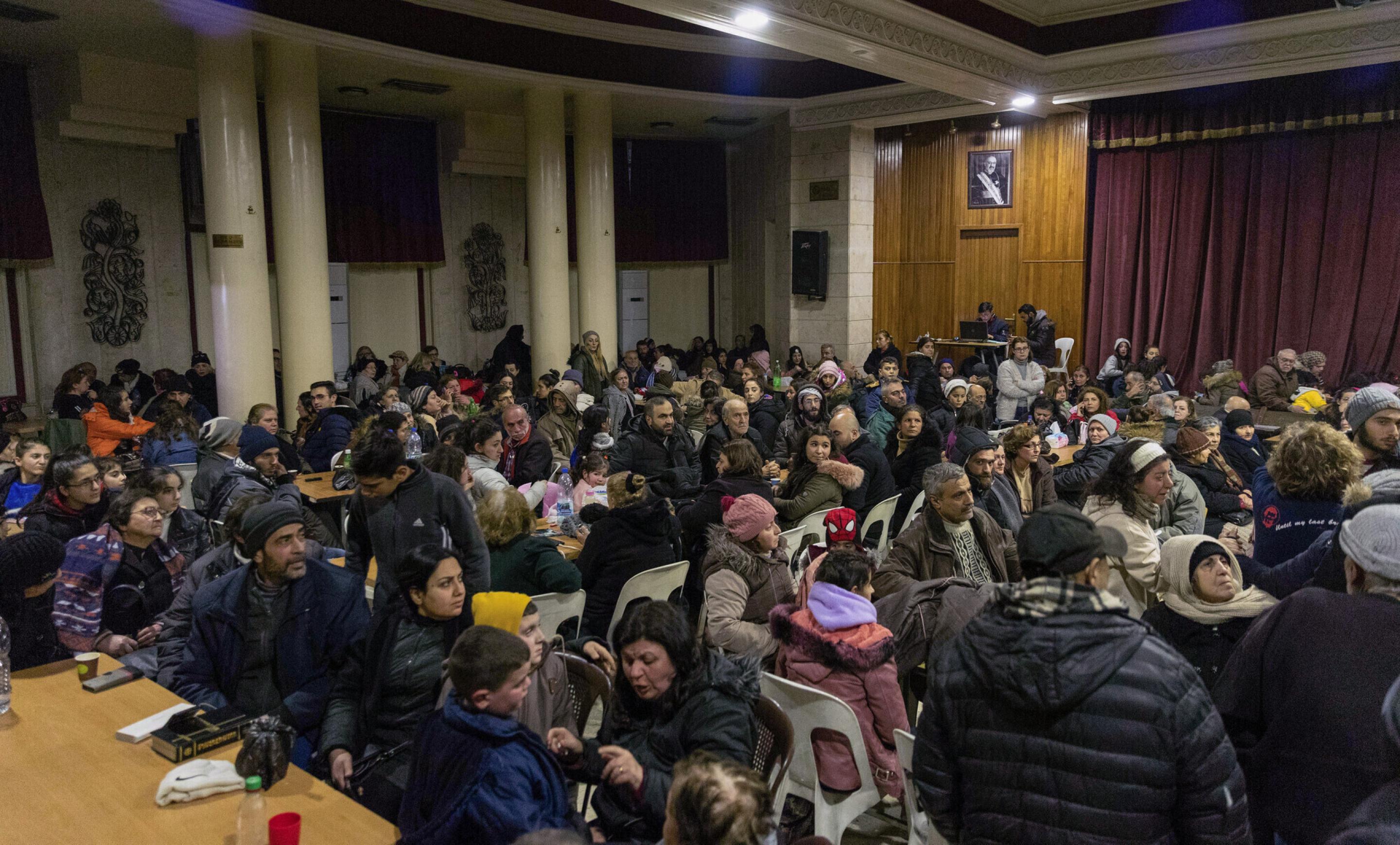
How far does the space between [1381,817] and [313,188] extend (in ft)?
32.0

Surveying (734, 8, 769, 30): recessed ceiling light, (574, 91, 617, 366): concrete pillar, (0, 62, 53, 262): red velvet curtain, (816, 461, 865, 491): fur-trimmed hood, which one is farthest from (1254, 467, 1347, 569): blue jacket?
(0, 62, 53, 262): red velvet curtain

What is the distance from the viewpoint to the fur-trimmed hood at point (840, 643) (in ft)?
10.5

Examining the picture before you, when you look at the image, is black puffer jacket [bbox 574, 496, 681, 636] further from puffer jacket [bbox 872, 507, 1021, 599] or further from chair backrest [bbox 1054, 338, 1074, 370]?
chair backrest [bbox 1054, 338, 1074, 370]

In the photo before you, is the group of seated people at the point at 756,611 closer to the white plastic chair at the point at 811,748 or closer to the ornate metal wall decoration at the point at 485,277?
the white plastic chair at the point at 811,748

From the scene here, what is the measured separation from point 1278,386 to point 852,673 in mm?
8934

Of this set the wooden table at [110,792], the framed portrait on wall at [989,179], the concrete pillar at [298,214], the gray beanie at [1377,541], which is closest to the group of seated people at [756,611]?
the gray beanie at [1377,541]

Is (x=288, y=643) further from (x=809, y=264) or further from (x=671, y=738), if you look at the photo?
(x=809, y=264)

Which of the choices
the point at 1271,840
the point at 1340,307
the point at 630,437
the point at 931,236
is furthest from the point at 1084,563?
the point at 931,236

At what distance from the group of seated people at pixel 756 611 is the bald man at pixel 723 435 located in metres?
0.03

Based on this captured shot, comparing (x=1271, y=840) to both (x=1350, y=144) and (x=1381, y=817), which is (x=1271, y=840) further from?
(x=1350, y=144)

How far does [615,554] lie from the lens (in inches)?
174

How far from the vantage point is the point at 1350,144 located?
37.7ft

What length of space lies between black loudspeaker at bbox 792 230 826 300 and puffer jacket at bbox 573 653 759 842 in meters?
11.4

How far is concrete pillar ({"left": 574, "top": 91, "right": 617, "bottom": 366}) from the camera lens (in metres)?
12.0
